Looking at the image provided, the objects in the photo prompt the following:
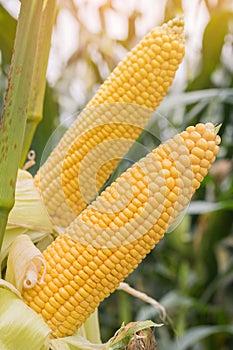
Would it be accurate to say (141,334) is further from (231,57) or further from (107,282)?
(231,57)

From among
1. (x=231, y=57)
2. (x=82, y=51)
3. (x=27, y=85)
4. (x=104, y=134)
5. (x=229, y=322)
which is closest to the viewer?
(x=27, y=85)

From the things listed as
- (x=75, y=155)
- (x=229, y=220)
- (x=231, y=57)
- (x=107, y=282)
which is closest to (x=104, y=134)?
(x=75, y=155)

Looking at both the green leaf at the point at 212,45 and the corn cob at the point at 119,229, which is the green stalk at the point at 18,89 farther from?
the green leaf at the point at 212,45

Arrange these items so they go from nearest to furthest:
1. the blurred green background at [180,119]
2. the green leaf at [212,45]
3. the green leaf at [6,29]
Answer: the green leaf at [6,29] → the blurred green background at [180,119] → the green leaf at [212,45]

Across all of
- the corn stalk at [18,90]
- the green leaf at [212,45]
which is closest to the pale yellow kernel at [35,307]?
the corn stalk at [18,90]

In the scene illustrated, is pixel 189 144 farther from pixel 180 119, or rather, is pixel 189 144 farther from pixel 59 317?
pixel 180 119

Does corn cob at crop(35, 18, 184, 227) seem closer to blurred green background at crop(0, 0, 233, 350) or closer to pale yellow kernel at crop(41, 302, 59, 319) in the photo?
pale yellow kernel at crop(41, 302, 59, 319)

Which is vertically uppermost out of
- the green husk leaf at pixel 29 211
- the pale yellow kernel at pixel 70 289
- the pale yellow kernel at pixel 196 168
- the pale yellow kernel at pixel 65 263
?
the pale yellow kernel at pixel 196 168
